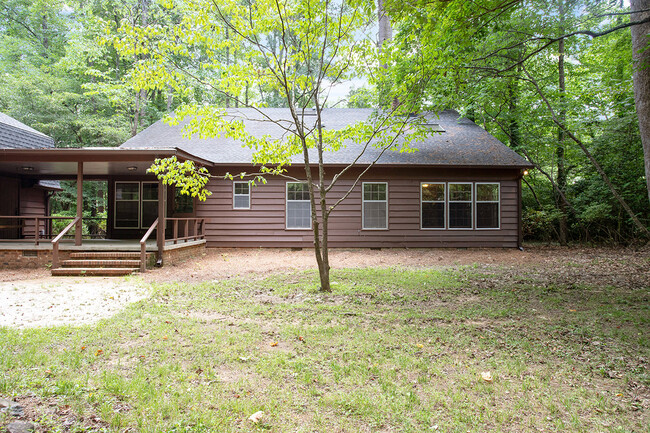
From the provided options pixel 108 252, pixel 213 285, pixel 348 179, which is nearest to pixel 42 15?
pixel 108 252

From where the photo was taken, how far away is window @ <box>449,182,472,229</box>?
13.0m

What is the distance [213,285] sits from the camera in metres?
6.96

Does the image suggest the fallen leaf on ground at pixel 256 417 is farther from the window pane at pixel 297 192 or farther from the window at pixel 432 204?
the window at pixel 432 204

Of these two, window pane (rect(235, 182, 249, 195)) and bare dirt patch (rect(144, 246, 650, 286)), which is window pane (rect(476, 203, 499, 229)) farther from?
window pane (rect(235, 182, 249, 195))

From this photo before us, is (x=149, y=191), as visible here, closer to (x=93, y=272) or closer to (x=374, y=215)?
(x=93, y=272)

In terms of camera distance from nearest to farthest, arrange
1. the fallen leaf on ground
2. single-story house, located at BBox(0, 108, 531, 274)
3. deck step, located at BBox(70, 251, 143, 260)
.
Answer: the fallen leaf on ground → deck step, located at BBox(70, 251, 143, 260) → single-story house, located at BBox(0, 108, 531, 274)

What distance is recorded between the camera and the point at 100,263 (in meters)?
8.69

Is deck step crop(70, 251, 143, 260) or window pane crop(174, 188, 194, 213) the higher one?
window pane crop(174, 188, 194, 213)

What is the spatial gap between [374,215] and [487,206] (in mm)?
4058

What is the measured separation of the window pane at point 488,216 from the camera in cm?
1302

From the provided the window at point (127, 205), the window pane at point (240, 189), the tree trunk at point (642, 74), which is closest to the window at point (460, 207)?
the tree trunk at point (642, 74)

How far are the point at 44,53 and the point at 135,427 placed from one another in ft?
82.4

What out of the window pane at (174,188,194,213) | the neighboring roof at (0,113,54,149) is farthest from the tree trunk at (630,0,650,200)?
the neighboring roof at (0,113,54,149)

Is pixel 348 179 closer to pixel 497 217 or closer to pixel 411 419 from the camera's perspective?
pixel 497 217
